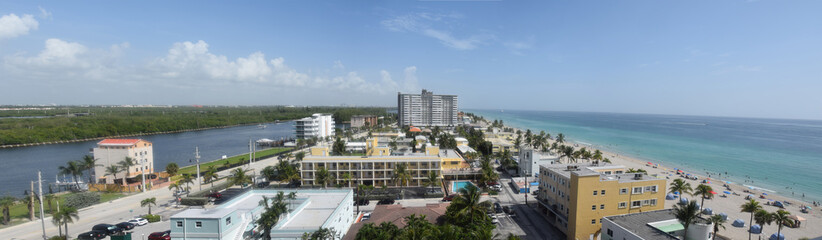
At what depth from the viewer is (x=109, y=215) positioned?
30109 mm

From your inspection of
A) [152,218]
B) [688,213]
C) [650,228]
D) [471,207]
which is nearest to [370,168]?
[471,207]

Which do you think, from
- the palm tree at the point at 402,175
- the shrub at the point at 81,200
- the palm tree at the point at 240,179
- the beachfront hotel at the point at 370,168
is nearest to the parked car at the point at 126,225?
the shrub at the point at 81,200

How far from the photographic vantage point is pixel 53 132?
81.9m

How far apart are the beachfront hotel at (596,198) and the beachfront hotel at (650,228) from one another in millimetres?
2152

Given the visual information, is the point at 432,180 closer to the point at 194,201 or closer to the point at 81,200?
the point at 194,201

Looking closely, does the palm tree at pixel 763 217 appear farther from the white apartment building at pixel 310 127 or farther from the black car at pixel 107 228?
the white apartment building at pixel 310 127

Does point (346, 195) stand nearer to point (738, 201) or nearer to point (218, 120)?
point (738, 201)

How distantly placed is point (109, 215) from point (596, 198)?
42.3m

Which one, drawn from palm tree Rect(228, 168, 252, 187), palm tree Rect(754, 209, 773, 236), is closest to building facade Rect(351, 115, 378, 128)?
palm tree Rect(228, 168, 252, 187)

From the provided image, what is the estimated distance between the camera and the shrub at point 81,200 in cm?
3133

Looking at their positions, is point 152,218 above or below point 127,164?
below

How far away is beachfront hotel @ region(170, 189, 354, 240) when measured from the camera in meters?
17.7

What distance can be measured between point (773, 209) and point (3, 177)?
10052cm

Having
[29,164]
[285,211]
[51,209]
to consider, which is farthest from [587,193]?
[29,164]
